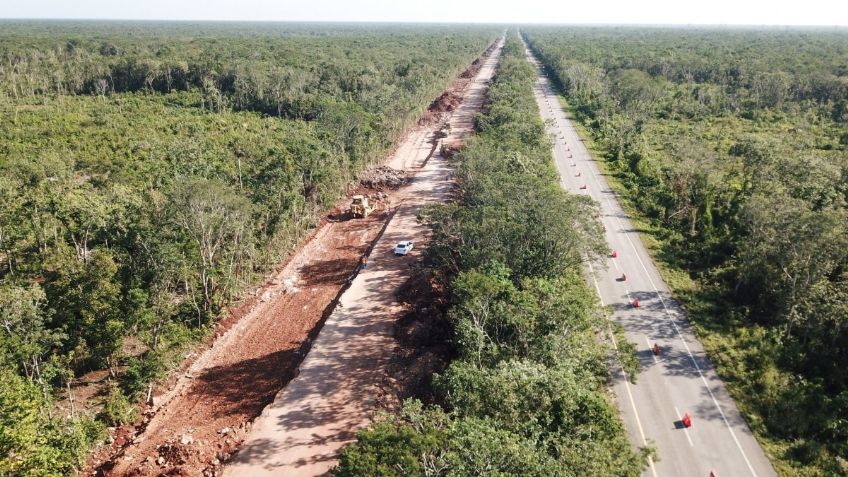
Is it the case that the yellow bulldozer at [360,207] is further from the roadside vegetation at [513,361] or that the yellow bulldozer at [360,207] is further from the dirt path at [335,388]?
the roadside vegetation at [513,361]

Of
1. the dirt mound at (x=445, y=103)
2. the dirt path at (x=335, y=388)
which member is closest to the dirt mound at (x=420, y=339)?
the dirt path at (x=335, y=388)

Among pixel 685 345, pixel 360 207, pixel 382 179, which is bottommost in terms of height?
pixel 685 345

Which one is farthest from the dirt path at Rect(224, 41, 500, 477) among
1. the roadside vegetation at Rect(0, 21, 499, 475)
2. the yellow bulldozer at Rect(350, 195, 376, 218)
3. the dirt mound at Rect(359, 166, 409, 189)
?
the dirt mound at Rect(359, 166, 409, 189)

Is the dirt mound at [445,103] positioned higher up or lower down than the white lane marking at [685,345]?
higher up

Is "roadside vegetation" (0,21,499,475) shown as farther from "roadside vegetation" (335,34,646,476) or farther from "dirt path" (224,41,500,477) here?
"roadside vegetation" (335,34,646,476)

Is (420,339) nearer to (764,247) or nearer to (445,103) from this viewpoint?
(764,247)

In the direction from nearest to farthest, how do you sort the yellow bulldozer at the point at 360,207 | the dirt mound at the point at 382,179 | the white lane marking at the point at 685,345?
the white lane marking at the point at 685,345 < the yellow bulldozer at the point at 360,207 < the dirt mound at the point at 382,179

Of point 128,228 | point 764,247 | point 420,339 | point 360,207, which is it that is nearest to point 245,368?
point 420,339

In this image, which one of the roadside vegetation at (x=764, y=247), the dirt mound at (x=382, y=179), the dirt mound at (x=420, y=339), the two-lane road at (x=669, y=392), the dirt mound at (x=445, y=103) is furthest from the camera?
the dirt mound at (x=445, y=103)
